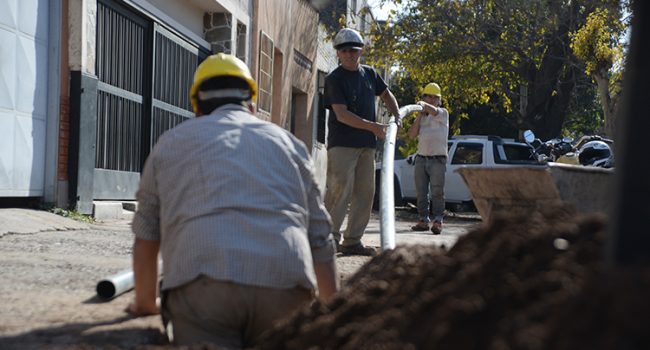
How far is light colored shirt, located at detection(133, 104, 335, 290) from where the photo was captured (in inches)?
128

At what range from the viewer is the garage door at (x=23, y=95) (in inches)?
336

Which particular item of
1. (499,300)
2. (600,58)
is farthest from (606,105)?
(499,300)

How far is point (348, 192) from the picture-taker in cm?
812

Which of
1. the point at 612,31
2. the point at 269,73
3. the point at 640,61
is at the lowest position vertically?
the point at 640,61

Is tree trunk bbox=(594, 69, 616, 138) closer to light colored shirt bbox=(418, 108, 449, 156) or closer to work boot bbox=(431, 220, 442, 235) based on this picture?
light colored shirt bbox=(418, 108, 449, 156)

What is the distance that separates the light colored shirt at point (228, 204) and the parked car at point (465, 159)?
56.4 feet

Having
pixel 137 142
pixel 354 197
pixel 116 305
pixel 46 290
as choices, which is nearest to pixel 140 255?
pixel 116 305

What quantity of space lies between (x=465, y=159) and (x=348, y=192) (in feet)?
43.2

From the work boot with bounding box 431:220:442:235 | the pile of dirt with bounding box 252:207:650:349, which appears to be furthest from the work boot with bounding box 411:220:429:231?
the pile of dirt with bounding box 252:207:650:349

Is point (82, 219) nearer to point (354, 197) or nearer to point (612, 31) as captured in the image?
point (354, 197)

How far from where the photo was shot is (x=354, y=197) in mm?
8328

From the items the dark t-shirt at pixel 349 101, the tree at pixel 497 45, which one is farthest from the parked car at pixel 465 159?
the dark t-shirt at pixel 349 101

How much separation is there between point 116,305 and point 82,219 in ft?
16.2

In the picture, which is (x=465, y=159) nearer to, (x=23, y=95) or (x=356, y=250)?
(x=356, y=250)
